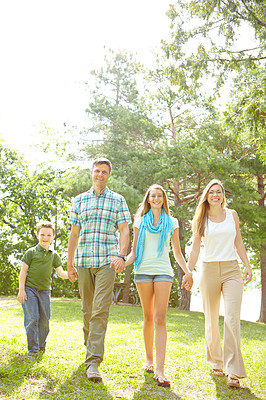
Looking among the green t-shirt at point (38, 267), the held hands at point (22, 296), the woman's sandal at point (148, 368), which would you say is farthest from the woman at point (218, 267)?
the held hands at point (22, 296)

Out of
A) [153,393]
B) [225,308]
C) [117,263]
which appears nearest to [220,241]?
[225,308]

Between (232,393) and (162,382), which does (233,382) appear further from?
(162,382)

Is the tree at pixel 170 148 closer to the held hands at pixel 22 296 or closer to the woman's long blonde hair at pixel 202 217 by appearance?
the woman's long blonde hair at pixel 202 217

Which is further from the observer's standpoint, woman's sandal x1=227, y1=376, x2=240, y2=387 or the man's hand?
the man's hand

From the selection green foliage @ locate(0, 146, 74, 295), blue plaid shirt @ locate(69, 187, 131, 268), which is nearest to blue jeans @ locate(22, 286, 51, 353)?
blue plaid shirt @ locate(69, 187, 131, 268)

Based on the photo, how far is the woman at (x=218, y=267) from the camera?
4832 mm

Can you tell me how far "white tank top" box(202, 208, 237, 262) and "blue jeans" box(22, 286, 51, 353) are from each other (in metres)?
2.03

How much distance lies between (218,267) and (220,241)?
0.30 meters

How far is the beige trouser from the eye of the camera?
182 inches

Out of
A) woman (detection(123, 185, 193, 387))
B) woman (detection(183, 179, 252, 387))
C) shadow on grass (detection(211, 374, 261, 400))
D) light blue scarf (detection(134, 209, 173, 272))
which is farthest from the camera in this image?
woman (detection(183, 179, 252, 387))

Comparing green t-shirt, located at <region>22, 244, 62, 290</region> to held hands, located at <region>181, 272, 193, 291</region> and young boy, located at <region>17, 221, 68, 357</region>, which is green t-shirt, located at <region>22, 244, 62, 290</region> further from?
held hands, located at <region>181, 272, 193, 291</region>

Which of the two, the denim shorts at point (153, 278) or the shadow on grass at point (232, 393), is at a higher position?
the denim shorts at point (153, 278)

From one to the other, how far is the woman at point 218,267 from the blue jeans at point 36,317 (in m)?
1.75

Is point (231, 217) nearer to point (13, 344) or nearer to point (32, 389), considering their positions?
point (32, 389)
